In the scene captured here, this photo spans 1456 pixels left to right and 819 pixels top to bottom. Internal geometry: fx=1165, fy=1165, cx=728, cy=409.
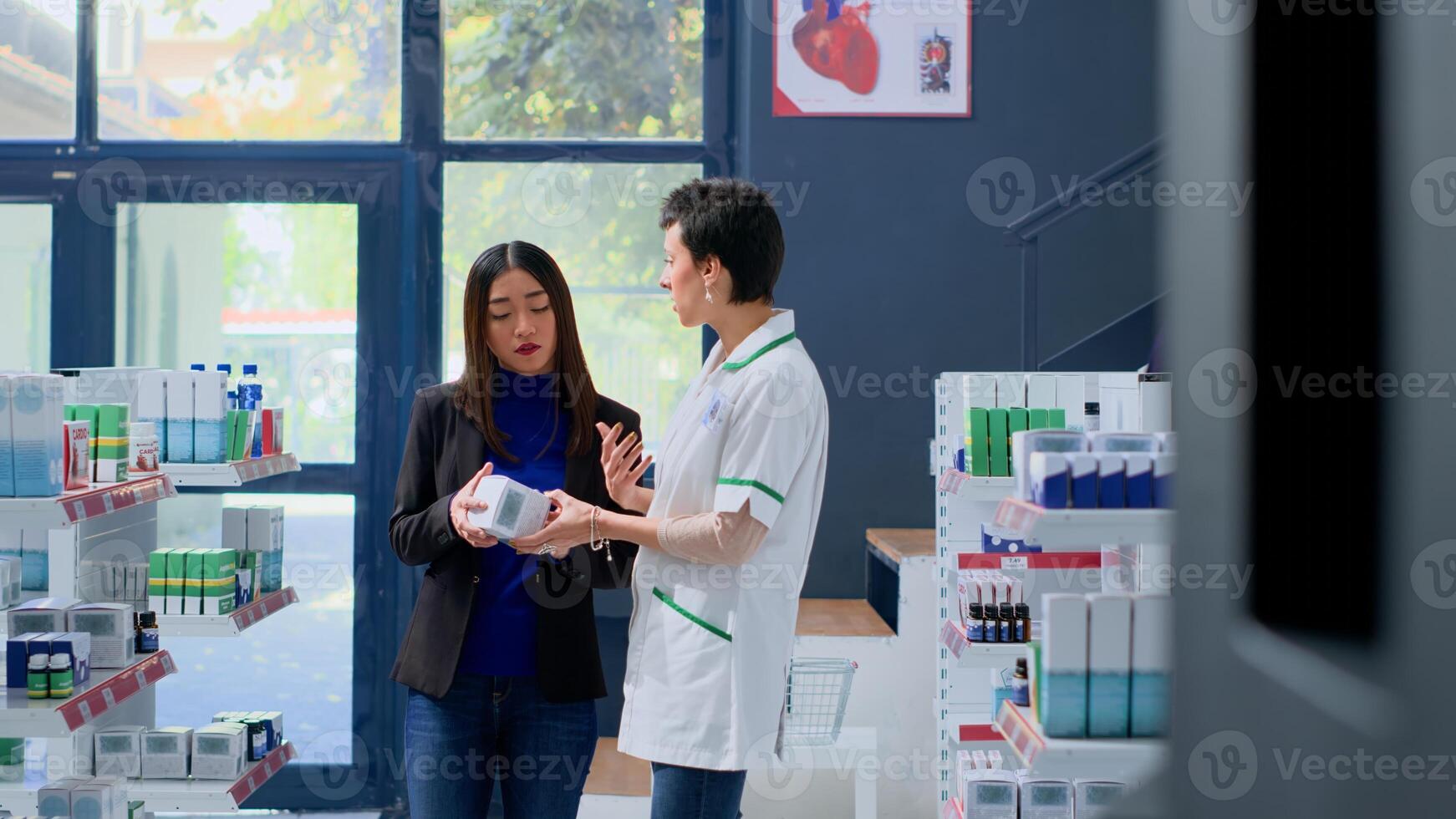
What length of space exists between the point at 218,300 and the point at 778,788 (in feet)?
→ 10.8

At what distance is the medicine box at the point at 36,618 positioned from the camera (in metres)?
2.94

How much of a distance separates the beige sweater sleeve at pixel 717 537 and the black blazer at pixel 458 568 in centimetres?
37

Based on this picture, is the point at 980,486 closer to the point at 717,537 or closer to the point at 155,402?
the point at 717,537

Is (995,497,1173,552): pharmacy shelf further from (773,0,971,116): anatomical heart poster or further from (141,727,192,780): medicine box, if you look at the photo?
→ (773,0,971,116): anatomical heart poster

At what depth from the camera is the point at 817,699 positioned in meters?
4.09

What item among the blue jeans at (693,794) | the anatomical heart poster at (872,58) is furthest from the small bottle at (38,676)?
the anatomical heart poster at (872,58)

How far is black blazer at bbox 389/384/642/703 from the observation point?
2285 mm

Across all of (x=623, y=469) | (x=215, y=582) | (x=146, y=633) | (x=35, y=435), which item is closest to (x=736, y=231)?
(x=623, y=469)

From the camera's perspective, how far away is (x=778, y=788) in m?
4.17

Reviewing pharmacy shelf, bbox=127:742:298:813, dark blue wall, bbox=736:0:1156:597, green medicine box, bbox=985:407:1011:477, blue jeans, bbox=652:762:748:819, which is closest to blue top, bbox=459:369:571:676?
blue jeans, bbox=652:762:748:819

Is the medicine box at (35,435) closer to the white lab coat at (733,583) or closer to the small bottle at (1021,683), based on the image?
the white lab coat at (733,583)

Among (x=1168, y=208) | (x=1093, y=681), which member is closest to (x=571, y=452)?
(x=1093, y=681)

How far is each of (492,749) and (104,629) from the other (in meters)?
1.36

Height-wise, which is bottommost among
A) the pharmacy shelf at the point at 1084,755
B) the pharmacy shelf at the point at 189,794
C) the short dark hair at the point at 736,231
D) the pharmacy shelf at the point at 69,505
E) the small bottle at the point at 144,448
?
the pharmacy shelf at the point at 189,794
